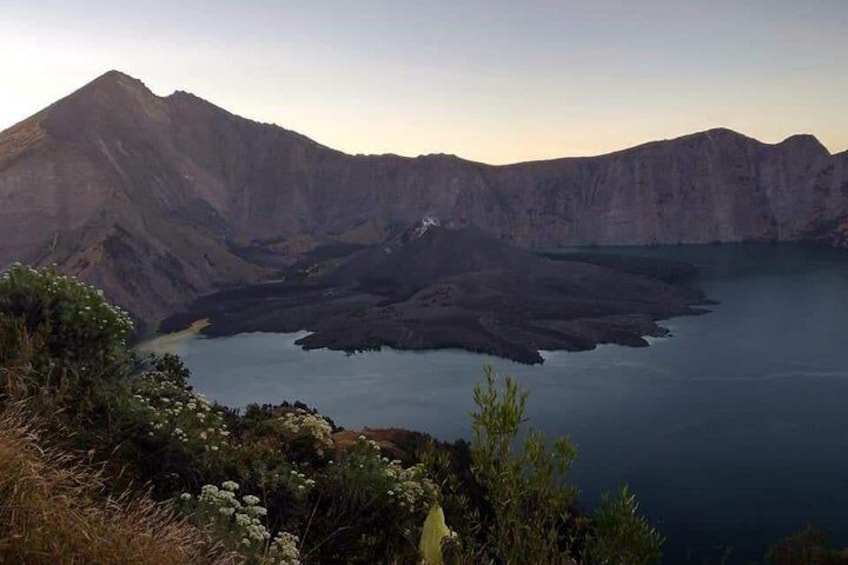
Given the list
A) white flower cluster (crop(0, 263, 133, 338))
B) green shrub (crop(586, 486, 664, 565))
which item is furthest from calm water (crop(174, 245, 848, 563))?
green shrub (crop(586, 486, 664, 565))

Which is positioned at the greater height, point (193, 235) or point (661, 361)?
point (193, 235)

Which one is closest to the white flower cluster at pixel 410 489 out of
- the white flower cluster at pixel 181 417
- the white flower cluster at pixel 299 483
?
the white flower cluster at pixel 299 483

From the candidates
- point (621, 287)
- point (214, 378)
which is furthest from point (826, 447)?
point (621, 287)

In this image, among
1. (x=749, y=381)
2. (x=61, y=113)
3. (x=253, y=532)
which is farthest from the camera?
(x=61, y=113)

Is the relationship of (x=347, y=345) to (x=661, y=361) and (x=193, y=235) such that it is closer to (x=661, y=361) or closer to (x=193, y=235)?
(x=661, y=361)

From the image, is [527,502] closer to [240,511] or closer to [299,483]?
[240,511]

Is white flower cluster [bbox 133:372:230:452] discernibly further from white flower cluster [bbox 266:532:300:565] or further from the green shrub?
the green shrub

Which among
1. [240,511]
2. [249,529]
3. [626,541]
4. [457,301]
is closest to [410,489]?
[240,511]

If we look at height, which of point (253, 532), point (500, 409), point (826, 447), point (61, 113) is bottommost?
point (826, 447)
